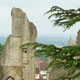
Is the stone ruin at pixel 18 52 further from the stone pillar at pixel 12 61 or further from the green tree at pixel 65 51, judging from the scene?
the green tree at pixel 65 51

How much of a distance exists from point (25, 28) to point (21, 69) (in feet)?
8.42

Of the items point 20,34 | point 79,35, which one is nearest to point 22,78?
point 20,34

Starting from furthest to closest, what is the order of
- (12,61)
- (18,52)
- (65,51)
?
1. (18,52)
2. (12,61)
3. (65,51)

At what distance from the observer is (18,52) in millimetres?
23531

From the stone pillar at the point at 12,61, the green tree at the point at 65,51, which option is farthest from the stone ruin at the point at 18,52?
the green tree at the point at 65,51

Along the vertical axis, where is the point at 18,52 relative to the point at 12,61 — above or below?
above

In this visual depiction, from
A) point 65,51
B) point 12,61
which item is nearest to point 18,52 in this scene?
point 12,61

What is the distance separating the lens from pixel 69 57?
6.35m

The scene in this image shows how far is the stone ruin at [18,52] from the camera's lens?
2323 cm

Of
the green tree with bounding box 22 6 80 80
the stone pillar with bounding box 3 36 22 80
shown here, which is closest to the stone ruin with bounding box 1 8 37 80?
the stone pillar with bounding box 3 36 22 80

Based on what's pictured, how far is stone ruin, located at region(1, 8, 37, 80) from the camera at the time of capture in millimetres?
23234

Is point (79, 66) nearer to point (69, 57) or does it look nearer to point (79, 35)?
point (69, 57)

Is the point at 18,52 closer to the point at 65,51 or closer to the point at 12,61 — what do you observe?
the point at 12,61

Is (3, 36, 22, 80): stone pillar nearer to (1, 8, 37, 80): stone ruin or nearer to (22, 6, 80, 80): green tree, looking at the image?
(1, 8, 37, 80): stone ruin
